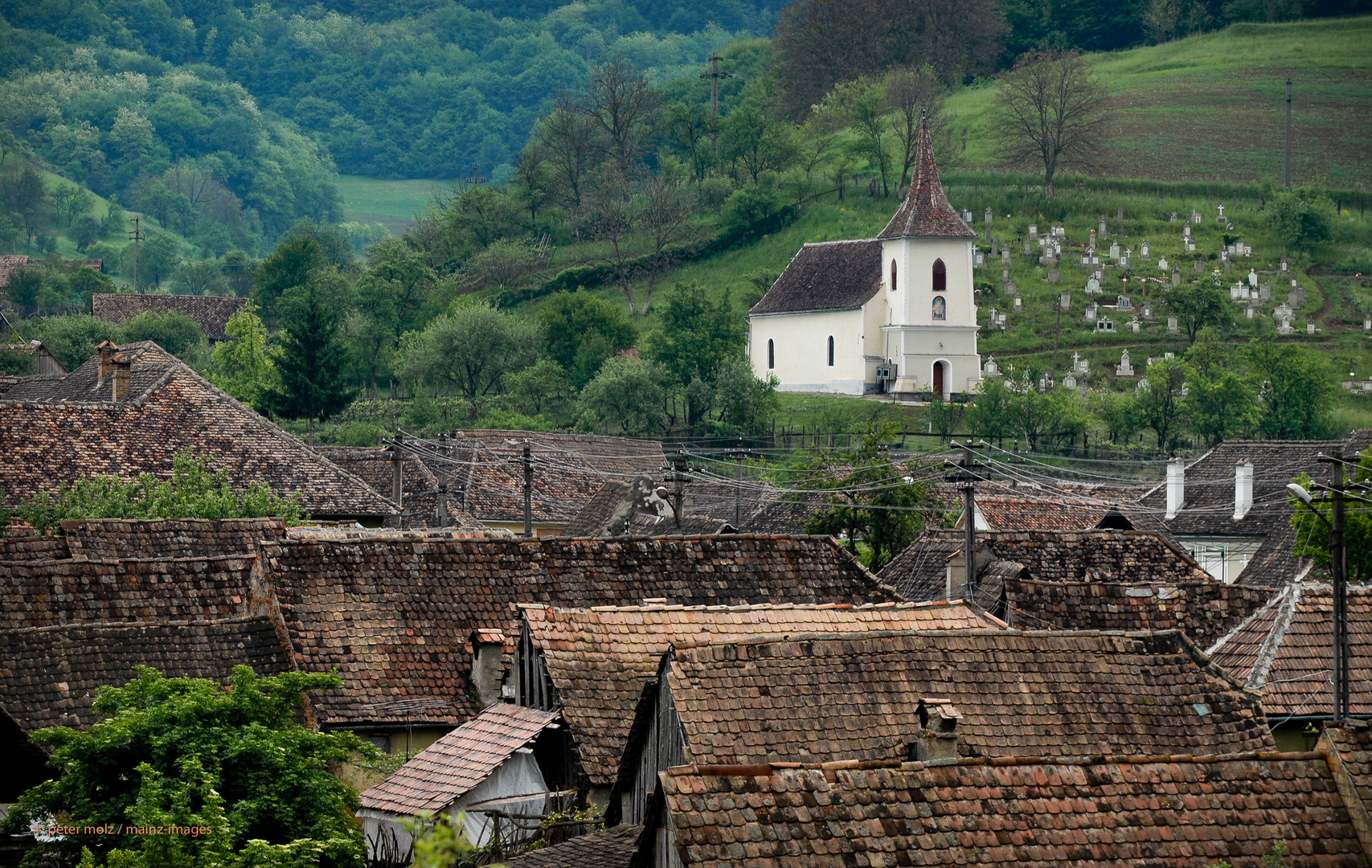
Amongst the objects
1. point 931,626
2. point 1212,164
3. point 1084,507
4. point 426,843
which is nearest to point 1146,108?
point 1212,164

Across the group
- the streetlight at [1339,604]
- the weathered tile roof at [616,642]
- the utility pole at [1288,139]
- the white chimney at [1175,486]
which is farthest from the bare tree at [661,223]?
the weathered tile roof at [616,642]

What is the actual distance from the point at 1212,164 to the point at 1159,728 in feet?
354

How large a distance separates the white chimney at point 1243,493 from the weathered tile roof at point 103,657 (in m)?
32.5

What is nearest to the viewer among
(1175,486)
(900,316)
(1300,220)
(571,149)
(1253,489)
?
(1253,489)

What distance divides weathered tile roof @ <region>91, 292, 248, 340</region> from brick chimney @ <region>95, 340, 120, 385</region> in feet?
193

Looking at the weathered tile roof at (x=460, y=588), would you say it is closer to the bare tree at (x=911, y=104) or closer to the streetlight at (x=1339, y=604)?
the streetlight at (x=1339, y=604)

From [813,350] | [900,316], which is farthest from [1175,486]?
[813,350]

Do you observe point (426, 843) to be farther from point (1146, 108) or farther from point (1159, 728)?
point (1146, 108)

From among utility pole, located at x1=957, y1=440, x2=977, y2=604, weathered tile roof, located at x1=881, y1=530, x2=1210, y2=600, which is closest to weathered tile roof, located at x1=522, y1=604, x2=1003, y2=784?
utility pole, located at x1=957, y1=440, x2=977, y2=604

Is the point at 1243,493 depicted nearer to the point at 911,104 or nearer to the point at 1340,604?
the point at 1340,604

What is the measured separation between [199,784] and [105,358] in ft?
124

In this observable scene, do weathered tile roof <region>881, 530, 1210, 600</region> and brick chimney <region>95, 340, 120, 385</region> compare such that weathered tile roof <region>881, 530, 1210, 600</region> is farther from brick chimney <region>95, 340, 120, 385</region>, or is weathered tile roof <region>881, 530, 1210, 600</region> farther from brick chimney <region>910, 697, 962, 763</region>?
brick chimney <region>95, 340, 120, 385</region>

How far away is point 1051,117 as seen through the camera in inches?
4707

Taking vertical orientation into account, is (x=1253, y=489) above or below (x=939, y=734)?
below
